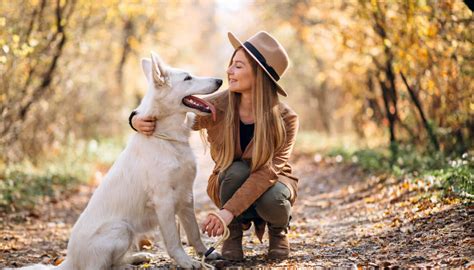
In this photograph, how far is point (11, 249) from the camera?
4.99 m

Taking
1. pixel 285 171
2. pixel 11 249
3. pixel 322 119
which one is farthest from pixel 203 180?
pixel 322 119

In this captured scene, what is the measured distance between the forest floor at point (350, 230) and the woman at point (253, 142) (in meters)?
0.33

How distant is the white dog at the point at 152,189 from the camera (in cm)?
377

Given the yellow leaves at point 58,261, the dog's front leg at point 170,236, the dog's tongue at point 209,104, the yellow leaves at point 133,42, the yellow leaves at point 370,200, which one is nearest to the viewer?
the dog's front leg at point 170,236

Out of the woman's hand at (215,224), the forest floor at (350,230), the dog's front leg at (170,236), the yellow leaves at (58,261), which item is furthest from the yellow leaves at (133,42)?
the woman's hand at (215,224)

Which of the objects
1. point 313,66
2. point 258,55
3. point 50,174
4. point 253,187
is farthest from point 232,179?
point 313,66

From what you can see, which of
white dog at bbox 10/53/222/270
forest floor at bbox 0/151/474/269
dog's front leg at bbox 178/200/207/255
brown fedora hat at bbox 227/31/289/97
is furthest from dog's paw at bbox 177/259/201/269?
brown fedora hat at bbox 227/31/289/97

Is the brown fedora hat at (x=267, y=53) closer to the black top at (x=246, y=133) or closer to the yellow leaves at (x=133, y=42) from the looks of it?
the black top at (x=246, y=133)

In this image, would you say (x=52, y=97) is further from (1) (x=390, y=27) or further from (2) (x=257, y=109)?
(2) (x=257, y=109)

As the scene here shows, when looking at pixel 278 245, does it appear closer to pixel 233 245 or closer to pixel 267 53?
pixel 233 245

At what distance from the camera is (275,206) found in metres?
3.93

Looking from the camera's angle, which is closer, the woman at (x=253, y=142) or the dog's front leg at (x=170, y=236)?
the dog's front leg at (x=170, y=236)

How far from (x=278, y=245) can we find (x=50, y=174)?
5.22 meters

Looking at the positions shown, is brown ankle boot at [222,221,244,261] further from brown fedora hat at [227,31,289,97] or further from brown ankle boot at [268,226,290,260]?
brown fedora hat at [227,31,289,97]
